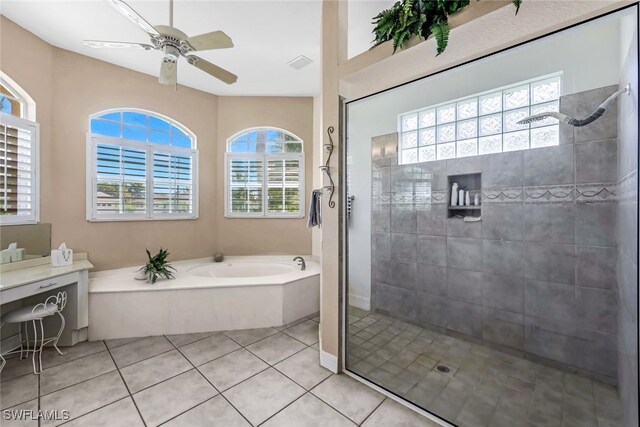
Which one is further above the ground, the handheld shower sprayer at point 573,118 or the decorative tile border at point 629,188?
the handheld shower sprayer at point 573,118

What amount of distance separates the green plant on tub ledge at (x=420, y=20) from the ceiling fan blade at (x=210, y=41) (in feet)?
3.49

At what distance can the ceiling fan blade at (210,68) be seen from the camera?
2.03 metres

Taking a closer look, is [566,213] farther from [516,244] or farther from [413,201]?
[413,201]

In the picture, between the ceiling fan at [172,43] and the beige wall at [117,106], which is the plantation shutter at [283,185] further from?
the ceiling fan at [172,43]

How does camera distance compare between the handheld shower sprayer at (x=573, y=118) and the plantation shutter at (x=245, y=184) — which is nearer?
the handheld shower sprayer at (x=573, y=118)

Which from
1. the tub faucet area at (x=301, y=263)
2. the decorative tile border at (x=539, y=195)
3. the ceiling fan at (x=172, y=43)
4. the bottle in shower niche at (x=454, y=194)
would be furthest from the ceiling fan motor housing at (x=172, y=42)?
the tub faucet area at (x=301, y=263)

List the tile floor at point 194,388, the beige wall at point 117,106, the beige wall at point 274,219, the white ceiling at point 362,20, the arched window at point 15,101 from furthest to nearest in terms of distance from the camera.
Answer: the beige wall at point 274,219 → the beige wall at point 117,106 → the arched window at point 15,101 → the white ceiling at point 362,20 → the tile floor at point 194,388

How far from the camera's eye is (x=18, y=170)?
2504mm

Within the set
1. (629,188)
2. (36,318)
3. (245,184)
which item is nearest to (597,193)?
(629,188)

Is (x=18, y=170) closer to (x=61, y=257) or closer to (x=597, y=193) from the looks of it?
(x=61, y=257)

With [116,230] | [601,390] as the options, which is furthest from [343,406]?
[116,230]

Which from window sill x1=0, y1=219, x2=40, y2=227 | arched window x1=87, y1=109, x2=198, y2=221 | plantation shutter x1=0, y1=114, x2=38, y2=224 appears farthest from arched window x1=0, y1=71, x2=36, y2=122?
window sill x1=0, y1=219, x2=40, y2=227

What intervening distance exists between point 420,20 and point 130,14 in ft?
5.56

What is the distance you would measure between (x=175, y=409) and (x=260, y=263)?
231 cm
